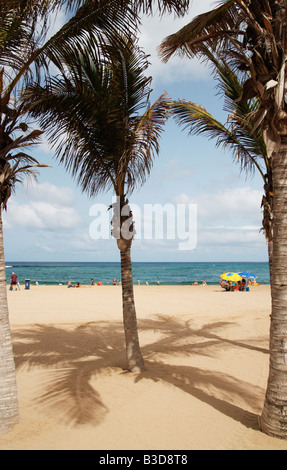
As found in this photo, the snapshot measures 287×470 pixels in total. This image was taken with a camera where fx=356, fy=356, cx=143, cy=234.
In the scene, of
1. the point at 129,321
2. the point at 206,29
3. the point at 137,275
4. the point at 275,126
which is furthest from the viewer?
the point at 137,275

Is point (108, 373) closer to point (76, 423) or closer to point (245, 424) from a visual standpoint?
point (76, 423)

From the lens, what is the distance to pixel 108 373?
269 inches

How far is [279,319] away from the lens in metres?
4.07

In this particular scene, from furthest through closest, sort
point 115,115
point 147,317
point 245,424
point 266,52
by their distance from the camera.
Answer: point 147,317
point 115,115
point 245,424
point 266,52

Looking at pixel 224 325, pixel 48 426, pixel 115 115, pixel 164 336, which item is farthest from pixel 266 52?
pixel 224 325

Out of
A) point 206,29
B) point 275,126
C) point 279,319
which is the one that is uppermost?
point 206,29

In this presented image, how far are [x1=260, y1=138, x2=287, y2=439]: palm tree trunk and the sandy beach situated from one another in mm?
253

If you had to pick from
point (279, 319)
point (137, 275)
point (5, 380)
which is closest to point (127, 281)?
point (5, 380)

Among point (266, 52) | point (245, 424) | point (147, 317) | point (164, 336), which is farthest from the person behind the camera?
point (147, 317)

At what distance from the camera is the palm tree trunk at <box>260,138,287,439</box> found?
4.00 meters

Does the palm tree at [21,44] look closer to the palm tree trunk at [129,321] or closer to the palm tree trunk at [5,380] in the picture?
the palm tree trunk at [5,380]

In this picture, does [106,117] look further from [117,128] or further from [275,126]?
[275,126]

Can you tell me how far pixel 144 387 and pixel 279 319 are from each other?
3.03m
